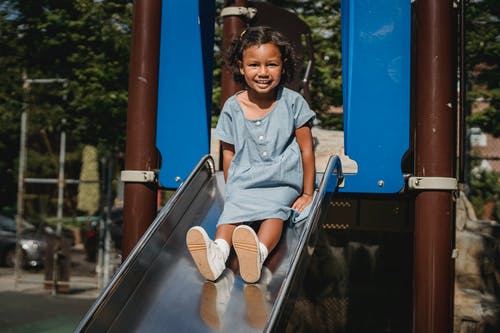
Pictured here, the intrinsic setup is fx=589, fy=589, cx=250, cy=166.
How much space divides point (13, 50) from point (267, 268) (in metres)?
5.46

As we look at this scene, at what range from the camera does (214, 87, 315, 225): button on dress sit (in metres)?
3.08

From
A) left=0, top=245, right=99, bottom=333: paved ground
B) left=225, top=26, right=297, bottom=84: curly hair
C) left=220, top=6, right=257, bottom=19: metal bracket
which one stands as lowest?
left=0, top=245, right=99, bottom=333: paved ground

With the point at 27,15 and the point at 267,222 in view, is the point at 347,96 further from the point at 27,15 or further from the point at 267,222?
the point at 27,15

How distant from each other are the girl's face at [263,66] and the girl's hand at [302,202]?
621 mm

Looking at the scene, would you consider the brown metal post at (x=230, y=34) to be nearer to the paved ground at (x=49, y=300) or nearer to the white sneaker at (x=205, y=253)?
the paved ground at (x=49, y=300)

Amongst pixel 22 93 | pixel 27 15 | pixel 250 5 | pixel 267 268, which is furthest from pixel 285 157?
pixel 22 93

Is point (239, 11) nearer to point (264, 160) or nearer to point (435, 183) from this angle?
point (264, 160)

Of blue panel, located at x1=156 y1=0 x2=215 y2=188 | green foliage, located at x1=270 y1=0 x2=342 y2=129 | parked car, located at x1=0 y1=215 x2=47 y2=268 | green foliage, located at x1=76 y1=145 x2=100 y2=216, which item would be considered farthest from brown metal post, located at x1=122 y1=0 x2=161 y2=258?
green foliage, located at x1=76 y1=145 x2=100 y2=216

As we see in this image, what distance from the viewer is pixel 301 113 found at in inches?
130

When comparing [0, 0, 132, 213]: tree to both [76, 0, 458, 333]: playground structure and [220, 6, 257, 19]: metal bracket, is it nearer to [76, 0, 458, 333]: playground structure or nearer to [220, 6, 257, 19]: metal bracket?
[220, 6, 257, 19]: metal bracket

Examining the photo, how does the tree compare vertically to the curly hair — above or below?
above

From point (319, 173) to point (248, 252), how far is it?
1.14m

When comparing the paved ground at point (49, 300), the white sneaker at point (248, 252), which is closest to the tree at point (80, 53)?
the paved ground at point (49, 300)

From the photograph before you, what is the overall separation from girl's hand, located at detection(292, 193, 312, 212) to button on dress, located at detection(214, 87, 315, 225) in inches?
1.2
